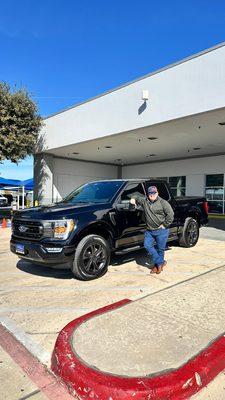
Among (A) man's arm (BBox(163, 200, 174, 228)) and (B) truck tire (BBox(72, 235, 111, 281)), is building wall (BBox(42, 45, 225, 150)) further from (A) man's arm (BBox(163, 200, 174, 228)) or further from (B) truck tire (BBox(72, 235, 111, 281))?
(B) truck tire (BBox(72, 235, 111, 281))

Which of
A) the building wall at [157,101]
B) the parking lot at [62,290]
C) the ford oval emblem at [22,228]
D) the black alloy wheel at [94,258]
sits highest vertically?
the building wall at [157,101]

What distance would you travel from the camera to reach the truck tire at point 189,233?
8.77 meters

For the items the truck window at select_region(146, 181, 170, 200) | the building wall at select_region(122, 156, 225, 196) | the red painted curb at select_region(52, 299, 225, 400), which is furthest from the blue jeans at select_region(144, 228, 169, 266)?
the building wall at select_region(122, 156, 225, 196)

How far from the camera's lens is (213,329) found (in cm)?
383

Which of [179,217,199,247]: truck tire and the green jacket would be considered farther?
[179,217,199,247]: truck tire

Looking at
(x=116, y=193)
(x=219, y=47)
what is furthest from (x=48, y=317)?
(x=219, y=47)

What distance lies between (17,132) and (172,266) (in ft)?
43.2

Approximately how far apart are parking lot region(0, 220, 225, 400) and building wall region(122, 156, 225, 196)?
13426 millimetres

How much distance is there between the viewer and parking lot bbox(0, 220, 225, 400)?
369 centimetres

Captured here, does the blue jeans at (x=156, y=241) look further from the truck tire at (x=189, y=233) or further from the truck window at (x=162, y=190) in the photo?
the truck tire at (x=189, y=233)

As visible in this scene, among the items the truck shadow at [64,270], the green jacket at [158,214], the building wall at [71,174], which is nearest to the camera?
the green jacket at [158,214]

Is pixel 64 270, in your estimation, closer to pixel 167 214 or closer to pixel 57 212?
pixel 57 212

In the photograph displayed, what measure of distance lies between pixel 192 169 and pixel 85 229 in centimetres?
1763

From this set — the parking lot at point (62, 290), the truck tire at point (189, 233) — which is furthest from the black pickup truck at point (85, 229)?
the truck tire at point (189, 233)
